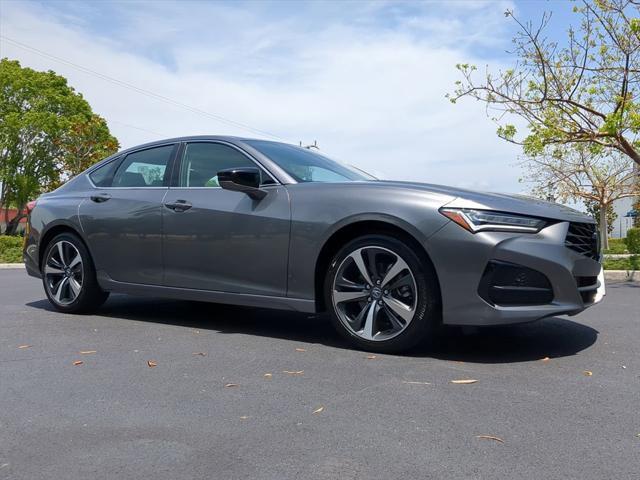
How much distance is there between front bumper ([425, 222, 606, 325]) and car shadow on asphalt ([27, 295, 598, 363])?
1.11 ft

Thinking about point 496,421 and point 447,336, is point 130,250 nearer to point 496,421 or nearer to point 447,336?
point 447,336

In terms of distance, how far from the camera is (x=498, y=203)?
12.7ft

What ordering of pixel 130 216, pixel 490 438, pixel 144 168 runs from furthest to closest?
pixel 144 168 < pixel 130 216 < pixel 490 438

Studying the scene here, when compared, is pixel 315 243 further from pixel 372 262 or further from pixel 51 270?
pixel 51 270

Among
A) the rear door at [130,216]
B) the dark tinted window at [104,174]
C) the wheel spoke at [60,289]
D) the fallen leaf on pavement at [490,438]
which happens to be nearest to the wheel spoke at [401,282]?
the fallen leaf on pavement at [490,438]

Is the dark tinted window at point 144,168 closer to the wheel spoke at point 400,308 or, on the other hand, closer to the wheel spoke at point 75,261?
the wheel spoke at point 75,261

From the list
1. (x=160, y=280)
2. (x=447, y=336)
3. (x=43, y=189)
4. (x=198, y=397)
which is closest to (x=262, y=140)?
(x=160, y=280)

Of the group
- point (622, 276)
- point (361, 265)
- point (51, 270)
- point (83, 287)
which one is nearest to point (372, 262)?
point (361, 265)

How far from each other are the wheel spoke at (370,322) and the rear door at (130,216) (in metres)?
1.94

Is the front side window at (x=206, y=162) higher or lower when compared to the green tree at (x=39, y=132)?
lower

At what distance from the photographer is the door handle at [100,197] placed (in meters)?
5.60

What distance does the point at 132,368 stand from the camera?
148 inches

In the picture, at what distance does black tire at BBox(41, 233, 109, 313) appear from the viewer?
5668 mm

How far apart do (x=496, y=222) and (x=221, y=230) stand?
204 cm
